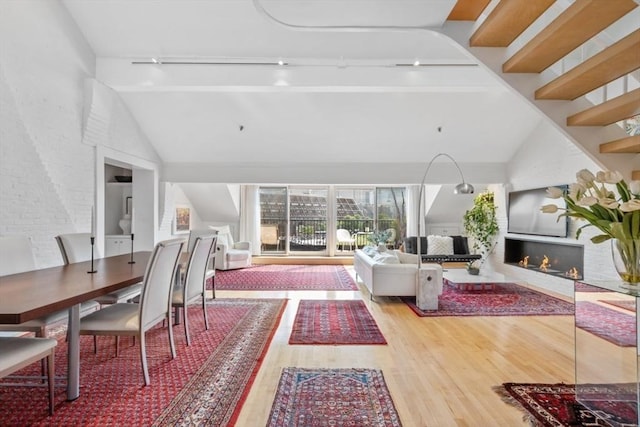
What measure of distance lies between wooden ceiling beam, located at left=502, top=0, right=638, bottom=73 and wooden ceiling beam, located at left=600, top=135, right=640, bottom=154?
54 centimetres

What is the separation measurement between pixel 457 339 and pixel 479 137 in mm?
4077

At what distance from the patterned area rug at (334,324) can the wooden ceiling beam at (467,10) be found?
256 cm

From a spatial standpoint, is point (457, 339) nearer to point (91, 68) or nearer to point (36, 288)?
point (36, 288)

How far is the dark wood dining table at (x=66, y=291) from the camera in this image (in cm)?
165

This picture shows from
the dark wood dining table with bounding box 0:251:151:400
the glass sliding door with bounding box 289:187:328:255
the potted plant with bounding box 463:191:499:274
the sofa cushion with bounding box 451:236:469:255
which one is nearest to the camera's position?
the dark wood dining table with bounding box 0:251:151:400

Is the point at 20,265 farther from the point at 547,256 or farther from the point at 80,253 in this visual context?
the point at 547,256

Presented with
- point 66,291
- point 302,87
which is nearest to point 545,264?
point 302,87

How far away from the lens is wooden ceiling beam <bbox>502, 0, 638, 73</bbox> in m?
1.37

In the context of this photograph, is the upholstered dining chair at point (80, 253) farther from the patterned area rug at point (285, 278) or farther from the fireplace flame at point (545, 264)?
the fireplace flame at point (545, 264)

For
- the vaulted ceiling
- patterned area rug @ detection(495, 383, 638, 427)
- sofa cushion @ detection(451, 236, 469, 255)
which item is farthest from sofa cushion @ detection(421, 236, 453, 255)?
patterned area rug @ detection(495, 383, 638, 427)

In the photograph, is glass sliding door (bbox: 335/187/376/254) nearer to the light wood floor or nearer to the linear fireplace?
the linear fireplace

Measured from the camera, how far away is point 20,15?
3400 millimetres

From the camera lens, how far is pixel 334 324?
147 inches

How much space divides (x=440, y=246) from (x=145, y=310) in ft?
20.0
